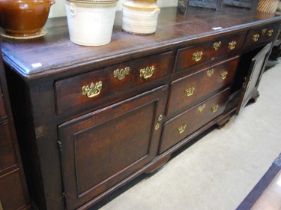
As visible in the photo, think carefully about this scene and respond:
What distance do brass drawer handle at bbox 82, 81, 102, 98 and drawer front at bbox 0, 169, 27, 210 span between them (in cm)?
36

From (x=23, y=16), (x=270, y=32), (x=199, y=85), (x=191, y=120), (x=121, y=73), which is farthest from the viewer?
(x=270, y=32)

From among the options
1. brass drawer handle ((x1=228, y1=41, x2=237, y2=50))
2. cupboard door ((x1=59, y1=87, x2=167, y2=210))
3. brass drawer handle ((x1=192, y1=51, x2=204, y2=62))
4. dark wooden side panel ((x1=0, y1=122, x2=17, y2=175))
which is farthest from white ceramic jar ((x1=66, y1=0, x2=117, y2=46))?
brass drawer handle ((x1=228, y1=41, x2=237, y2=50))

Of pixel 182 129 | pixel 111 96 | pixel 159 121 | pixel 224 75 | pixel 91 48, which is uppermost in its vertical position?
pixel 91 48

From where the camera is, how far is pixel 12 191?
0.86 metres

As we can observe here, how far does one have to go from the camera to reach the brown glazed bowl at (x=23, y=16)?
28.9 inches

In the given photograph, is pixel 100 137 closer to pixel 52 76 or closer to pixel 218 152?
pixel 52 76

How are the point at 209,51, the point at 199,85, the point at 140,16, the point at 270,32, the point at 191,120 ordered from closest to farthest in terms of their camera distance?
the point at 140,16, the point at 209,51, the point at 199,85, the point at 191,120, the point at 270,32

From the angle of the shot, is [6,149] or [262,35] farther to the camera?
[262,35]

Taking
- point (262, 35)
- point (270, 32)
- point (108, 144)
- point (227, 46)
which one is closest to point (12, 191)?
point (108, 144)

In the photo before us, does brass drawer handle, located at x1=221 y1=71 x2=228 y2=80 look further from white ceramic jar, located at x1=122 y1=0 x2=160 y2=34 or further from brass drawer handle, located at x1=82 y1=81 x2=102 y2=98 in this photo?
brass drawer handle, located at x1=82 y1=81 x2=102 y2=98

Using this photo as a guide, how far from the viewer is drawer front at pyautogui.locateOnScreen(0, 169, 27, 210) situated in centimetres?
82

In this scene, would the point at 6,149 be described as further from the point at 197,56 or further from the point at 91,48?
the point at 197,56

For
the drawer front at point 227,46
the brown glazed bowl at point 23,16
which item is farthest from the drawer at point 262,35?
the brown glazed bowl at point 23,16

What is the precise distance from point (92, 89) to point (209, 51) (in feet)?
2.33
